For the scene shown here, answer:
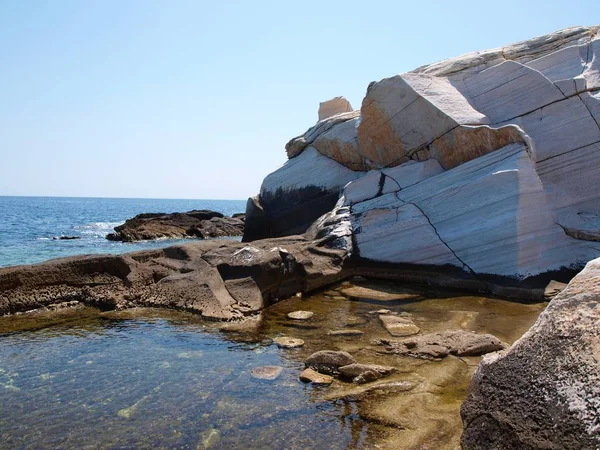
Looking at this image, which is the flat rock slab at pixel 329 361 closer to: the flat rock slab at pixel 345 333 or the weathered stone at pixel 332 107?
the flat rock slab at pixel 345 333

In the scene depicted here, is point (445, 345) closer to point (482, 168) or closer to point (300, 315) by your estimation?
point (300, 315)

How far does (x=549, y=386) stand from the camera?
11.7ft

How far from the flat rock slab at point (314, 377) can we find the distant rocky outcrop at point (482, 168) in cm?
Answer: 605

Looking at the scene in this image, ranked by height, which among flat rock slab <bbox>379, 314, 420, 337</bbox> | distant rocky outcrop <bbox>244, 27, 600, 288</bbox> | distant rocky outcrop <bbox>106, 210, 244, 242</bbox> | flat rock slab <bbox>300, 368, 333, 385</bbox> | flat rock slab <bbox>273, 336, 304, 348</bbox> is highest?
distant rocky outcrop <bbox>244, 27, 600, 288</bbox>

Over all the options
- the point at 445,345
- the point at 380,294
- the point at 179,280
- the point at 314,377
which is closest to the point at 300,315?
the point at 380,294

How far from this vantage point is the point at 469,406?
414 centimetres

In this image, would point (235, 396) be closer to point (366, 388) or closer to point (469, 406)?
point (366, 388)

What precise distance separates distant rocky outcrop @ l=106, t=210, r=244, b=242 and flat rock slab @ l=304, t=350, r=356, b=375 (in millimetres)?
24756

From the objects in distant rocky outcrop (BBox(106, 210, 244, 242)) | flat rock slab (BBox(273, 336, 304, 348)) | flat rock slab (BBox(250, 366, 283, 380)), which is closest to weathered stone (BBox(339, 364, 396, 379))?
flat rock slab (BBox(250, 366, 283, 380))

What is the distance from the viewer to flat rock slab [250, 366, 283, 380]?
21.0ft

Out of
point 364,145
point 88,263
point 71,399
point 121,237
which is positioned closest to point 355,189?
point 364,145

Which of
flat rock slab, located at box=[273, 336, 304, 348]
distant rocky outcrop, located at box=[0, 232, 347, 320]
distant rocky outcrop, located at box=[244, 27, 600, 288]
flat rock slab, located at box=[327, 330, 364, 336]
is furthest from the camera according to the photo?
distant rocky outcrop, located at box=[244, 27, 600, 288]

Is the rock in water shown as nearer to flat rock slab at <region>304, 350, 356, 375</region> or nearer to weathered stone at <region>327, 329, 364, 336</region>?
flat rock slab at <region>304, 350, 356, 375</region>

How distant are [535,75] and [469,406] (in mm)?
11995
